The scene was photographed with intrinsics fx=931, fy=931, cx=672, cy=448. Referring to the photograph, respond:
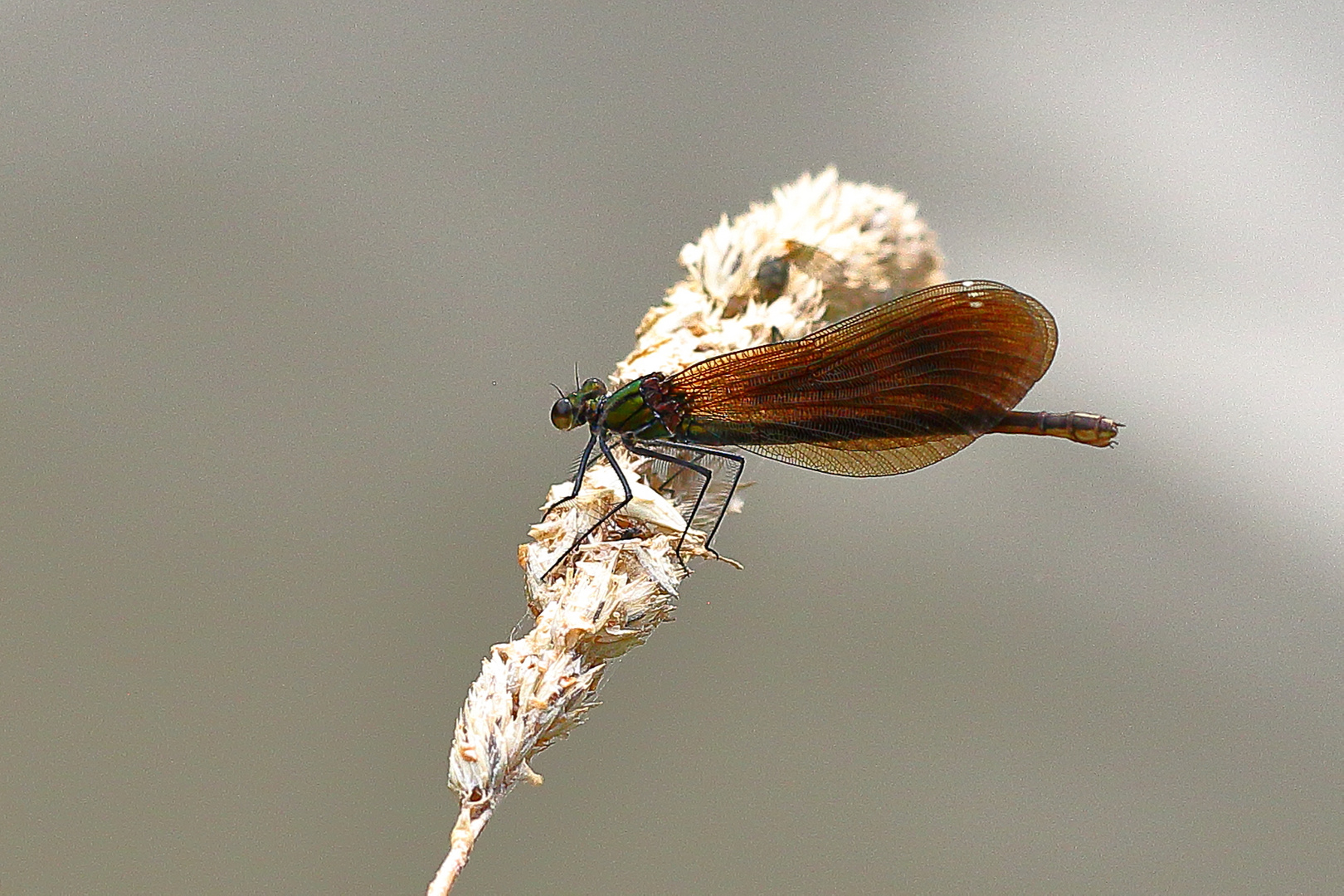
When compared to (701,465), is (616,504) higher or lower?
lower

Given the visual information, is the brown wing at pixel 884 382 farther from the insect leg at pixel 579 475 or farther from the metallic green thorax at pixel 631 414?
the insect leg at pixel 579 475

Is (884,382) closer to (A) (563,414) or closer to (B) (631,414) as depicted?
(B) (631,414)

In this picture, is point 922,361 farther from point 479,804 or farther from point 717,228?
point 479,804

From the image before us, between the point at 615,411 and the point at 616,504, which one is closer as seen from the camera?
the point at 616,504

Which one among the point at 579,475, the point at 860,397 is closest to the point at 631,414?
the point at 579,475

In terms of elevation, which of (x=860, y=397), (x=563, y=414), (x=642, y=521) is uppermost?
(x=860, y=397)

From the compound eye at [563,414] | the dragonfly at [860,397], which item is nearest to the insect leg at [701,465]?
the dragonfly at [860,397]

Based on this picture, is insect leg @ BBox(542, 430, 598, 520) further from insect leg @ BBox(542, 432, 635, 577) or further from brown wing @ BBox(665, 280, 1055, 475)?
brown wing @ BBox(665, 280, 1055, 475)
